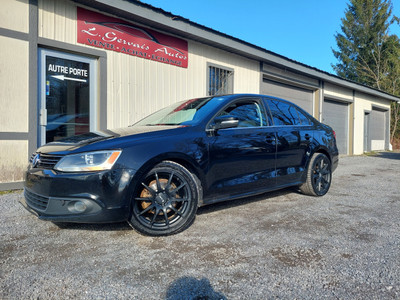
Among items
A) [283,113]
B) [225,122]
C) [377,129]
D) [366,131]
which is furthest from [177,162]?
[377,129]

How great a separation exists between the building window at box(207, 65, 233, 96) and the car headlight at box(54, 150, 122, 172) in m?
5.98

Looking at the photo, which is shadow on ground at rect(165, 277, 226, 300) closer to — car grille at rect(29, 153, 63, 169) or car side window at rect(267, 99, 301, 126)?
car grille at rect(29, 153, 63, 169)

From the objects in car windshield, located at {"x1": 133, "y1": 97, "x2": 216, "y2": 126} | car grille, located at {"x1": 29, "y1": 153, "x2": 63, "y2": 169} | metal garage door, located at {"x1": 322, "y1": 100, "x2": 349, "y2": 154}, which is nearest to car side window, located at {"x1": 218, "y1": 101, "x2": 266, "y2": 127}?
car windshield, located at {"x1": 133, "y1": 97, "x2": 216, "y2": 126}

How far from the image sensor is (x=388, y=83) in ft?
83.6

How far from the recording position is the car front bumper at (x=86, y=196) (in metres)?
2.38

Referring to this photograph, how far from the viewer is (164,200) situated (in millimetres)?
2674

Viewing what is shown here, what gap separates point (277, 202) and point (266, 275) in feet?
7.29

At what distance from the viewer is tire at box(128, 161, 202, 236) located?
2598 millimetres

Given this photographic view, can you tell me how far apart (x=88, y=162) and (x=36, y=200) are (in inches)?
25.7

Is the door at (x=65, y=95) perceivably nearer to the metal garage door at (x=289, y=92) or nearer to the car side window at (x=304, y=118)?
the car side window at (x=304, y=118)

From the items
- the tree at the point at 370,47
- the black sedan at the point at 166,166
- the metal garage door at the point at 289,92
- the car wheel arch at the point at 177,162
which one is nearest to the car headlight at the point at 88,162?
the black sedan at the point at 166,166

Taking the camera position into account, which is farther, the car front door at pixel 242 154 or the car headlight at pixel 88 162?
the car front door at pixel 242 154

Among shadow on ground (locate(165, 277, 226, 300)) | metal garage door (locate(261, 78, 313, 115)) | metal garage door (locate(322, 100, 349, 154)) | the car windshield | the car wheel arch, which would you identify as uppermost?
metal garage door (locate(261, 78, 313, 115))

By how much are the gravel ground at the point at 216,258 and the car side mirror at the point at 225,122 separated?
1.08 metres
